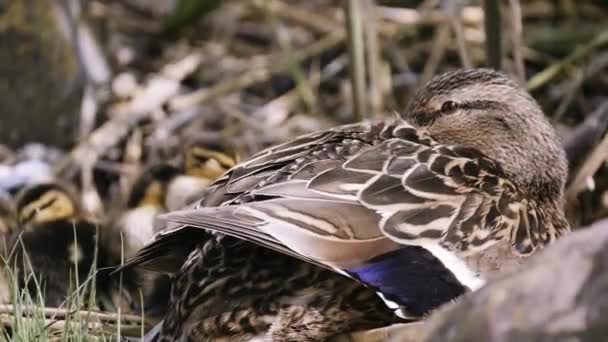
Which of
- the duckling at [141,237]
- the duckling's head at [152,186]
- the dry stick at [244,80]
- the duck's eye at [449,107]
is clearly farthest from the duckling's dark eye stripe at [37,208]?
the duck's eye at [449,107]

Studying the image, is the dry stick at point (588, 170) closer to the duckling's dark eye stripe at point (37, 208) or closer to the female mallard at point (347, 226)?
the female mallard at point (347, 226)

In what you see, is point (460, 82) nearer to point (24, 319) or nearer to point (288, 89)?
point (24, 319)

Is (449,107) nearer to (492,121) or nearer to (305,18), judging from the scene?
(492,121)

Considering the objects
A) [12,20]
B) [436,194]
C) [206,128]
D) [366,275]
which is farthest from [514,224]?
[12,20]

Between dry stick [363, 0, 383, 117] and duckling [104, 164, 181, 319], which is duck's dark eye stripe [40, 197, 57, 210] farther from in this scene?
dry stick [363, 0, 383, 117]

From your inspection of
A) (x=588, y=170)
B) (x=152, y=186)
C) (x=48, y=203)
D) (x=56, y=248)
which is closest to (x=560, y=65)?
(x=588, y=170)
